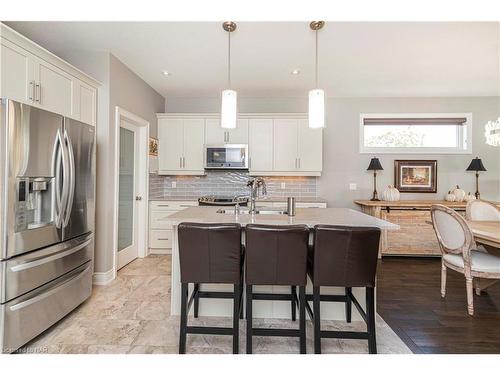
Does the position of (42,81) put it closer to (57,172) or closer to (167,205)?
(57,172)

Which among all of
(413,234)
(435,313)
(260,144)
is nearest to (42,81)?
(260,144)

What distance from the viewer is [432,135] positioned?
15.1 ft

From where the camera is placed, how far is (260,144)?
14.4 ft

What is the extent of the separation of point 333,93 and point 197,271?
12.6 ft

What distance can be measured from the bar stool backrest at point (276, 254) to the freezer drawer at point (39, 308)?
1.51 meters

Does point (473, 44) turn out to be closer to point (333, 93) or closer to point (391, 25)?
point (391, 25)

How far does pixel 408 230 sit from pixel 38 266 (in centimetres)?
448

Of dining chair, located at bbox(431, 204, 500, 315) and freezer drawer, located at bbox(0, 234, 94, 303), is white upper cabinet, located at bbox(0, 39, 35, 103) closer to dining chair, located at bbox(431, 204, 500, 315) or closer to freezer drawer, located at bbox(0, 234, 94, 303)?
freezer drawer, located at bbox(0, 234, 94, 303)

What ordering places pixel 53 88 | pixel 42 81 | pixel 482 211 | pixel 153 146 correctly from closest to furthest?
pixel 42 81
pixel 53 88
pixel 482 211
pixel 153 146

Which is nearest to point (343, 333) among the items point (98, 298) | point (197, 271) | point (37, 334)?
point (197, 271)

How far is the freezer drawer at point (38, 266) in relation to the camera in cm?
168

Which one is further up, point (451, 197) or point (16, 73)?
point (16, 73)

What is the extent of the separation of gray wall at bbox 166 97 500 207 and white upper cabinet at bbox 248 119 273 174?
0.43 metres

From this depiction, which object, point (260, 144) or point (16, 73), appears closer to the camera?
point (16, 73)
